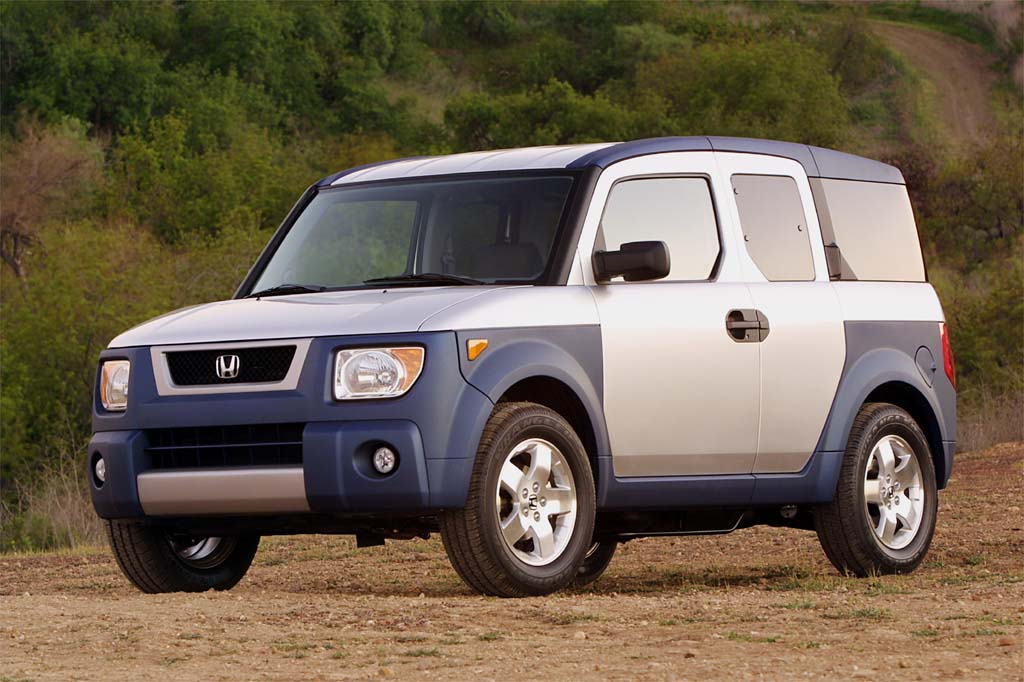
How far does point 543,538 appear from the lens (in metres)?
8.23

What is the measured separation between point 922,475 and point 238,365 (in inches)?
153

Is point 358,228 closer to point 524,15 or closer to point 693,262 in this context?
point 693,262

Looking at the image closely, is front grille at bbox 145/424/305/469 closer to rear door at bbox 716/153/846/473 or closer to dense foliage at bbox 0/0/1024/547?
rear door at bbox 716/153/846/473

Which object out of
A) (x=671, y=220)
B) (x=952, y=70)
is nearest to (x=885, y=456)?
(x=671, y=220)

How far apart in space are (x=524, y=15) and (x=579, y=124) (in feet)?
141

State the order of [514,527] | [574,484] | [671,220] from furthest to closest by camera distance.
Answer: [671,220] → [574,484] → [514,527]

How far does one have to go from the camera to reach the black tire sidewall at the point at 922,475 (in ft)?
31.4

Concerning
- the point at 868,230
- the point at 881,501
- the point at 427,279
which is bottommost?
the point at 881,501

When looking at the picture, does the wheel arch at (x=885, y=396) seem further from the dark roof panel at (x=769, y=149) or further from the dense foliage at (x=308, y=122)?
the dense foliage at (x=308, y=122)

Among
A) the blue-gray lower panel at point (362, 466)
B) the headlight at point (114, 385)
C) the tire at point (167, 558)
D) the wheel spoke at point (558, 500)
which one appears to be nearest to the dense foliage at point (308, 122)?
the tire at point (167, 558)

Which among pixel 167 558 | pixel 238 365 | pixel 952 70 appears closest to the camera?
pixel 238 365

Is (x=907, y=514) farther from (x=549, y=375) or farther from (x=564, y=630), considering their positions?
(x=564, y=630)

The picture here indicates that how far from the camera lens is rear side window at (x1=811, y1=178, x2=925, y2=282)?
9.89 metres

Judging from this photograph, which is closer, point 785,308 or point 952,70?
point 785,308
